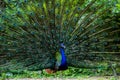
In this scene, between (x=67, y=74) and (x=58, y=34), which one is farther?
(x=67, y=74)

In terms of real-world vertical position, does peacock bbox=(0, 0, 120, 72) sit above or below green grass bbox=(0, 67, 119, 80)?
above

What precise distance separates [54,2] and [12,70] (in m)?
1.65

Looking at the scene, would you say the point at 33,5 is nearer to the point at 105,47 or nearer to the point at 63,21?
the point at 63,21

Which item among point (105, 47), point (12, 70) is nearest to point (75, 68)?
point (105, 47)

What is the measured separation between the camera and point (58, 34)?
6.78 meters

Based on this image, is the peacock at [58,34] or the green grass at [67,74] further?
the green grass at [67,74]

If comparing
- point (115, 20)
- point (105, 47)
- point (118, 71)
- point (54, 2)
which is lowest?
point (118, 71)

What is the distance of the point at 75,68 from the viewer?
733cm

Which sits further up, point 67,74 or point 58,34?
point 58,34

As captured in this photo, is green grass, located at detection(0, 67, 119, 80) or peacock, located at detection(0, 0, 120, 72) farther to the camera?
green grass, located at detection(0, 67, 119, 80)

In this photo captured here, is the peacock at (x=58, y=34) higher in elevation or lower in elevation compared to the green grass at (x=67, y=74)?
higher

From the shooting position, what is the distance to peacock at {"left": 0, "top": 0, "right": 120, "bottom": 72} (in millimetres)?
6625

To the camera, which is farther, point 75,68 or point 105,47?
point 75,68

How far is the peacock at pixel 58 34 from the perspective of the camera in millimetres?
6625
